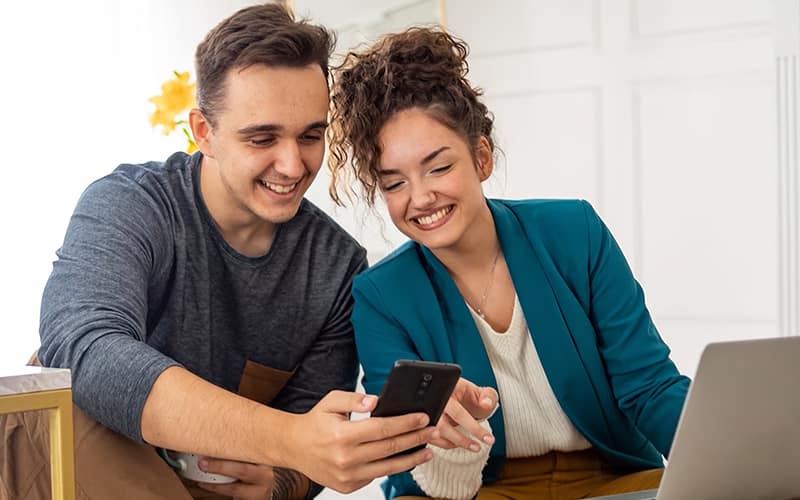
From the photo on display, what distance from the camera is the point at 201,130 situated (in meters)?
1.91

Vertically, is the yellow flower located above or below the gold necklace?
above

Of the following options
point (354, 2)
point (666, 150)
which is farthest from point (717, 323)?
point (354, 2)

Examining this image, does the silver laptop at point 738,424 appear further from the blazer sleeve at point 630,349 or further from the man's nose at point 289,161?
the man's nose at point 289,161

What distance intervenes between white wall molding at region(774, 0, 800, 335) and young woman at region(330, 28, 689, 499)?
4.42ft

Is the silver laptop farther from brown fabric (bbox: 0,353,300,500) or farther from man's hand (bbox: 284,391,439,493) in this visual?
brown fabric (bbox: 0,353,300,500)

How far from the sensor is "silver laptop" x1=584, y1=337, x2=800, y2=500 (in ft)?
3.54

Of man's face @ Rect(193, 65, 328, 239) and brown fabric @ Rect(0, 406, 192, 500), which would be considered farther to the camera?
man's face @ Rect(193, 65, 328, 239)

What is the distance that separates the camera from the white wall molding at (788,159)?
9.97 ft

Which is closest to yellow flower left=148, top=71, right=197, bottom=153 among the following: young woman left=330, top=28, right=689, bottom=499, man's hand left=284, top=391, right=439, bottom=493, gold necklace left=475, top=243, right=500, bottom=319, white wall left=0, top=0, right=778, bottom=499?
young woman left=330, top=28, right=689, bottom=499

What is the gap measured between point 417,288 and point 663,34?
7.26 ft

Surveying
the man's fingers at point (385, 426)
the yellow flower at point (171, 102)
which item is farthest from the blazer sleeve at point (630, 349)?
the yellow flower at point (171, 102)

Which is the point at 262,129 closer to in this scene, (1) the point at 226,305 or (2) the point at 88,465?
(1) the point at 226,305

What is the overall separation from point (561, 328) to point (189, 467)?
2.28 feet

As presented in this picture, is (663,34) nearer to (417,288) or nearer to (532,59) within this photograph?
(532,59)
